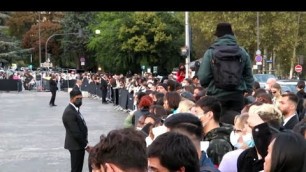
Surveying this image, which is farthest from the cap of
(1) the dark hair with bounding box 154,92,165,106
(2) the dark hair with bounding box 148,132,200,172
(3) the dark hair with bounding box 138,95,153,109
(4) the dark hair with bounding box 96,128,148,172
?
(4) the dark hair with bounding box 96,128,148,172

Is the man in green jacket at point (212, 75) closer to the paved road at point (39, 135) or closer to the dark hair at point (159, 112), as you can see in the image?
the dark hair at point (159, 112)

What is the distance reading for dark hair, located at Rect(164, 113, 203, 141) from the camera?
5035mm

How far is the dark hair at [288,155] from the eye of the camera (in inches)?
174

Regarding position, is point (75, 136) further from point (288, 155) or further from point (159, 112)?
point (288, 155)

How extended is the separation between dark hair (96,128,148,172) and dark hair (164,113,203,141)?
148cm

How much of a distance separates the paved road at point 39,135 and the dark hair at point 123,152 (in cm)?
1058

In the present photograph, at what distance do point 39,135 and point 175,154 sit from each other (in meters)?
18.4

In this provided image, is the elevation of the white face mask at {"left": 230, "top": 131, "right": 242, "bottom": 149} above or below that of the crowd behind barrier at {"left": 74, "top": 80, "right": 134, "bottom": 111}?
above

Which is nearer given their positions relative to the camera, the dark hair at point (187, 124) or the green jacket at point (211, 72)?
the dark hair at point (187, 124)

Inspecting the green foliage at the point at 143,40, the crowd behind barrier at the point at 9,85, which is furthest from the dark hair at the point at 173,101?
the green foliage at the point at 143,40

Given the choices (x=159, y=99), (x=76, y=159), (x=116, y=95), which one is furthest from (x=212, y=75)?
(x=116, y=95)

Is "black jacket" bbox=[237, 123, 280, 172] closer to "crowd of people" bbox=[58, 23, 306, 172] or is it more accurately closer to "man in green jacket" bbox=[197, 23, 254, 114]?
"crowd of people" bbox=[58, 23, 306, 172]

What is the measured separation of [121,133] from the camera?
11.9 ft

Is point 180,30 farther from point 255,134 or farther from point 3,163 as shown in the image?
point 255,134
